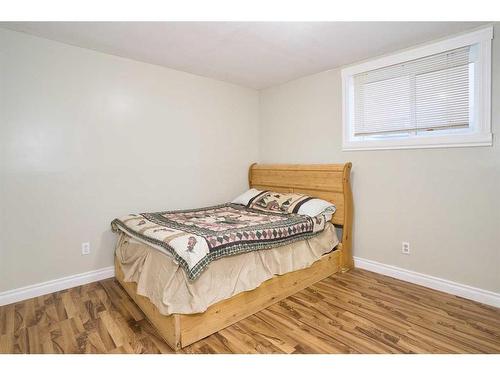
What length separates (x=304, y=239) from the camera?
2.71 meters

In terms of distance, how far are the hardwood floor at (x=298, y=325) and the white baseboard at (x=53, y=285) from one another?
0.24ft

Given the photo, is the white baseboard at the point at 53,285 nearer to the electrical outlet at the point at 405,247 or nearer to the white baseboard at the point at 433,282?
the white baseboard at the point at 433,282

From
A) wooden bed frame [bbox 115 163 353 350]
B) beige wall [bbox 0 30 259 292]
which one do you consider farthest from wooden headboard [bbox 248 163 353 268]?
beige wall [bbox 0 30 259 292]

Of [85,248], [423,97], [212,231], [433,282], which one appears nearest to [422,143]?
[423,97]

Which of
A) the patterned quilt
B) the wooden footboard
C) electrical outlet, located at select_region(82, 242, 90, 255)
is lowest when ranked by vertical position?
the wooden footboard

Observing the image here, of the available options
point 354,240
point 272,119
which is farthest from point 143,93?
point 354,240

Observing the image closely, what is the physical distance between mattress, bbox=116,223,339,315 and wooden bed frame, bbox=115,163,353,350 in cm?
6

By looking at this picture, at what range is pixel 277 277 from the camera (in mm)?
2426

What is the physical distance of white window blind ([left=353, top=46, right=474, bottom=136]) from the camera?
2.46 meters

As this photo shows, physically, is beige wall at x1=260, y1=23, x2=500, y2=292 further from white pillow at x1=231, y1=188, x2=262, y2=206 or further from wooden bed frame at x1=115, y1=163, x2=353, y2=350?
white pillow at x1=231, y1=188, x2=262, y2=206

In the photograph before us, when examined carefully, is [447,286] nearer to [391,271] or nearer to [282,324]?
[391,271]

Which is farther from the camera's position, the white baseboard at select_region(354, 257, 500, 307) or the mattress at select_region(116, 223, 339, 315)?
the white baseboard at select_region(354, 257, 500, 307)

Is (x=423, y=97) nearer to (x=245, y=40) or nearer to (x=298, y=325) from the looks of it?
(x=245, y=40)

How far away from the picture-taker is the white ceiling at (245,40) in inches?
90.3
